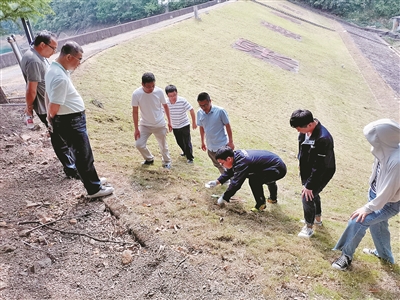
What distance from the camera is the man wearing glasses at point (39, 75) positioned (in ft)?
13.9

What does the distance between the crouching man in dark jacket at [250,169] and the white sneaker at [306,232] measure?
0.68 m

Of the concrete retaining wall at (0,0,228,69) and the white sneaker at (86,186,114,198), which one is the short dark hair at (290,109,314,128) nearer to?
the white sneaker at (86,186,114,198)

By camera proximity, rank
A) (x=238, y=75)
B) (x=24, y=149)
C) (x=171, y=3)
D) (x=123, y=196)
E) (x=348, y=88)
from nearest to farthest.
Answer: (x=123, y=196), (x=24, y=149), (x=238, y=75), (x=348, y=88), (x=171, y=3)

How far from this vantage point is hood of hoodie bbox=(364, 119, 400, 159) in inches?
118

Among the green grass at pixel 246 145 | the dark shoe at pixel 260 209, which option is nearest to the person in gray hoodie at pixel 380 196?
the green grass at pixel 246 145

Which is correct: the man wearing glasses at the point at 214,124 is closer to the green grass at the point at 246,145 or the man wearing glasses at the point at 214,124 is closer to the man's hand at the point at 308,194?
the green grass at the point at 246,145

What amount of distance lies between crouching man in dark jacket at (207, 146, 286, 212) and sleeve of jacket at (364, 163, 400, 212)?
5.00 feet

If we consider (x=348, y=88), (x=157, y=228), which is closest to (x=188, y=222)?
(x=157, y=228)

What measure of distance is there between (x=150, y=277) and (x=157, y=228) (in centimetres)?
72

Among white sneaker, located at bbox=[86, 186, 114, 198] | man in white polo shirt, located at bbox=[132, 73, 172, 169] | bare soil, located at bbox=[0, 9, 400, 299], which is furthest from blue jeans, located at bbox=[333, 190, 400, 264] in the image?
man in white polo shirt, located at bbox=[132, 73, 172, 169]

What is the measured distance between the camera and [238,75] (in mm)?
15359

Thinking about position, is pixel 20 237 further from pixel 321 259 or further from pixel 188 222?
pixel 321 259

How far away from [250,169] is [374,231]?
166 centimetres

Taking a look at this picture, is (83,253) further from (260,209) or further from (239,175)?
(260,209)
